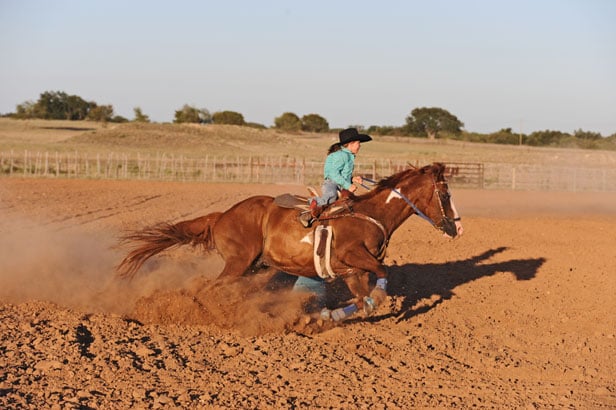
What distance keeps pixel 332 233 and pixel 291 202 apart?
0.61 meters

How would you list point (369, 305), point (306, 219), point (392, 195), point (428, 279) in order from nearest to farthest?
point (369, 305), point (306, 219), point (392, 195), point (428, 279)

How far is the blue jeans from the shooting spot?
8.81 meters

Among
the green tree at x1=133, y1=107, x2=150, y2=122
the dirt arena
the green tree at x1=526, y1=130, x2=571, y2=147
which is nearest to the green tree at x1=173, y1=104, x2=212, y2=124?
the green tree at x1=133, y1=107, x2=150, y2=122

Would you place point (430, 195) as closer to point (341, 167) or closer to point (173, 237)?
point (341, 167)

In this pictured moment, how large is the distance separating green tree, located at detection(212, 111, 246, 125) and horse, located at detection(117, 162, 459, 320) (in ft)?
312

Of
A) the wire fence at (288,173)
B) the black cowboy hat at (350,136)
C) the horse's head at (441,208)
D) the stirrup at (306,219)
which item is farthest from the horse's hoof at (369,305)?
the wire fence at (288,173)

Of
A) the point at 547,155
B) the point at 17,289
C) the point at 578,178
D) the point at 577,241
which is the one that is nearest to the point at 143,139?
Answer: the point at 547,155

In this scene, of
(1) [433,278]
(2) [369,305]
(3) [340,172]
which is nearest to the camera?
(2) [369,305]

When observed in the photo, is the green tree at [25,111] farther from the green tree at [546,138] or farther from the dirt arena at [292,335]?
the dirt arena at [292,335]

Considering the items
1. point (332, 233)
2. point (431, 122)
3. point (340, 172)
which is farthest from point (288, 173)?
point (431, 122)

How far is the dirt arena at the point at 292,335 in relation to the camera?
5863 mm

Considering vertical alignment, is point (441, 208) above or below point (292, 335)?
above

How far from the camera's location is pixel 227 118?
10350cm

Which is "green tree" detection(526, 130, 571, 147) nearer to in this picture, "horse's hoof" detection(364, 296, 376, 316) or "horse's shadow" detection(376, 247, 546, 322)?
"horse's shadow" detection(376, 247, 546, 322)
